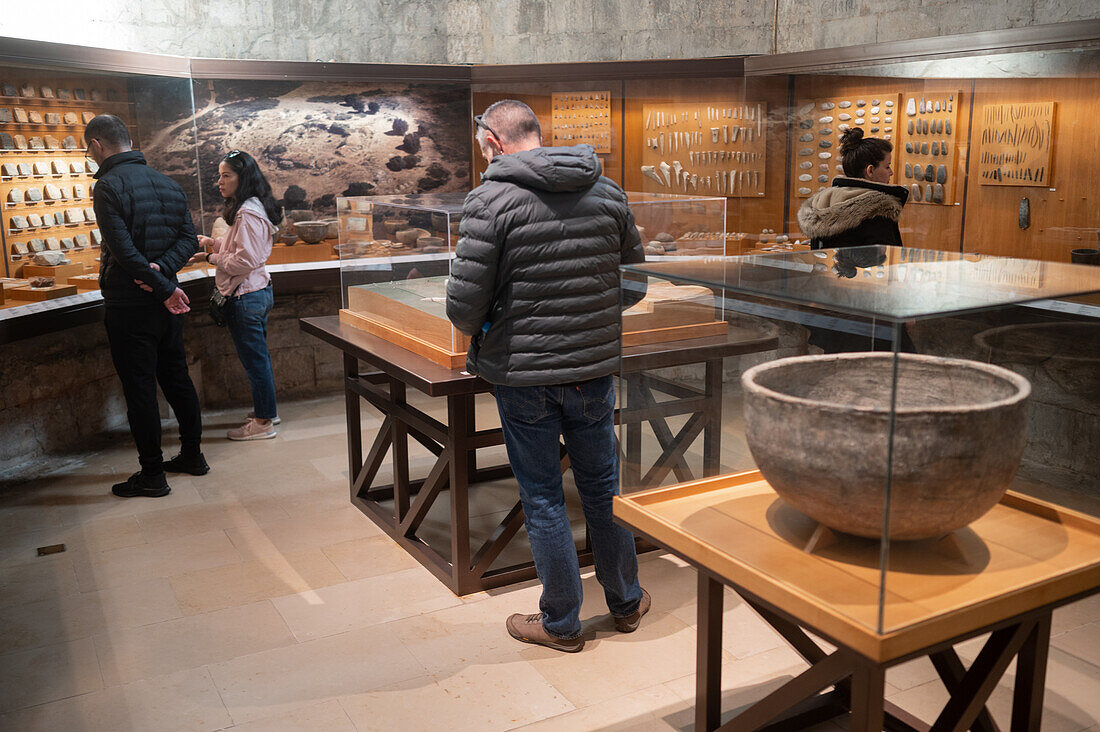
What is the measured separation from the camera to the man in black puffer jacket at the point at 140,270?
4.74 m

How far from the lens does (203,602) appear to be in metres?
3.79

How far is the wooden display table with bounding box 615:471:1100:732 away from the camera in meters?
1.71

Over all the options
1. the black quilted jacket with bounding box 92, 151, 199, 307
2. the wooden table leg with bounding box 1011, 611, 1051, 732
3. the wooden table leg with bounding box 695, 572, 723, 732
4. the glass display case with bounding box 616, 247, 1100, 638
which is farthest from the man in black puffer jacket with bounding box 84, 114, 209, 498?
the wooden table leg with bounding box 1011, 611, 1051, 732

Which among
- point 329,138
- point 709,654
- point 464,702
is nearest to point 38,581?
point 464,702

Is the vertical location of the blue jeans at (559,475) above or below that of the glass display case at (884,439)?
below

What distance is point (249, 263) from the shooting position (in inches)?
221

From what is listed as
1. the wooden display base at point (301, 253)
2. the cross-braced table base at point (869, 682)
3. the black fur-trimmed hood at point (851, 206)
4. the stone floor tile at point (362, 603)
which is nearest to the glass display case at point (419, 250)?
the black fur-trimmed hood at point (851, 206)

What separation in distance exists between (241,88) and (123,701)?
16.3 ft

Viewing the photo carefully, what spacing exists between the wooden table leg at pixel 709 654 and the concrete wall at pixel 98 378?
415cm

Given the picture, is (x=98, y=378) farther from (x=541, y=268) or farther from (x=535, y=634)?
(x=541, y=268)

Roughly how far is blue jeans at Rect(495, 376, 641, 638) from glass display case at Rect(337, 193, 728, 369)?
688 millimetres

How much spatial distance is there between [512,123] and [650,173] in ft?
13.7

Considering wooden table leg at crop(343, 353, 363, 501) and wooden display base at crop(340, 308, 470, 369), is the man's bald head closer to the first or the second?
wooden display base at crop(340, 308, 470, 369)

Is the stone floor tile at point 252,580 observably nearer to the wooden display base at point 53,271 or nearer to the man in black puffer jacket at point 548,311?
the man in black puffer jacket at point 548,311
